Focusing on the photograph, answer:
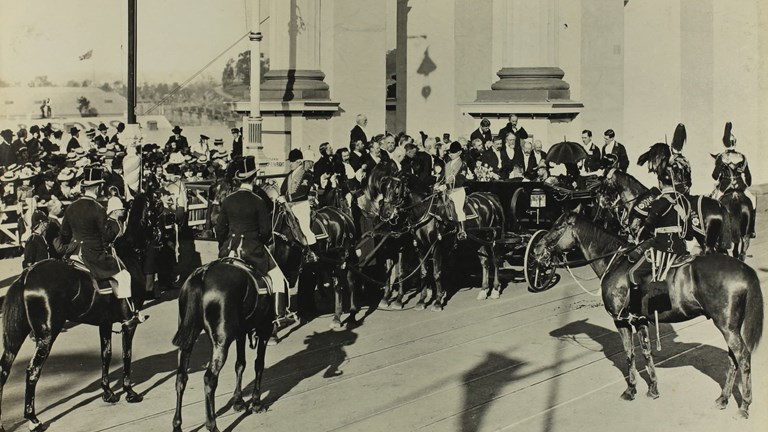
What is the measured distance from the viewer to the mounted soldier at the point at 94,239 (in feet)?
39.9

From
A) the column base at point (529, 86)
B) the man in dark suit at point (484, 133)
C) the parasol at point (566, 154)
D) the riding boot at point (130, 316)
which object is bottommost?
the riding boot at point (130, 316)

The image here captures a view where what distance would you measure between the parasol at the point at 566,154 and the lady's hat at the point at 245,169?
34.7 feet

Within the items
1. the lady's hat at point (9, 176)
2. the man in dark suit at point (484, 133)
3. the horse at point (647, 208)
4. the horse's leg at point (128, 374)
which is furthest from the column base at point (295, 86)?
the horse's leg at point (128, 374)

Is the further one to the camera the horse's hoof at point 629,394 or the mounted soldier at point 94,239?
the horse's hoof at point 629,394

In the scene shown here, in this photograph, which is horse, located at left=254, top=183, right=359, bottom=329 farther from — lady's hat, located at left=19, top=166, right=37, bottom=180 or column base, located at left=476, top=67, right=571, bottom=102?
column base, located at left=476, top=67, right=571, bottom=102

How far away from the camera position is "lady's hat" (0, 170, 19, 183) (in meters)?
21.7

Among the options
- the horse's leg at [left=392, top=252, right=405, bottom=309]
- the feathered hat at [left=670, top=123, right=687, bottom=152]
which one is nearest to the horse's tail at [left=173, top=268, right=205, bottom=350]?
Result: the feathered hat at [left=670, top=123, right=687, bottom=152]

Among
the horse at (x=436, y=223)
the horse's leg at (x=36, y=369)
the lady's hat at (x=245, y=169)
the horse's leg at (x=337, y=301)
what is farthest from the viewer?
the horse at (x=436, y=223)

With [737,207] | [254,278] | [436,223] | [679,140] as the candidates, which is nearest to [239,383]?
[254,278]

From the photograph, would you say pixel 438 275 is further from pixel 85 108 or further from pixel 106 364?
pixel 85 108

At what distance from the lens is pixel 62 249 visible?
1323 cm

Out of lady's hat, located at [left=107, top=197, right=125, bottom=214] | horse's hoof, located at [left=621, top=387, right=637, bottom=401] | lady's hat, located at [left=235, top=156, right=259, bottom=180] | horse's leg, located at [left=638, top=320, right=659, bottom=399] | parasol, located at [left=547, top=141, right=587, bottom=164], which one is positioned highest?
parasol, located at [left=547, top=141, right=587, bottom=164]

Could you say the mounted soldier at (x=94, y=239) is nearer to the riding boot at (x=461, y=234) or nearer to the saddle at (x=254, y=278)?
the saddle at (x=254, y=278)

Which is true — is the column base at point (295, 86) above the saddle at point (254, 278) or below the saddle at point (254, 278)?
above
